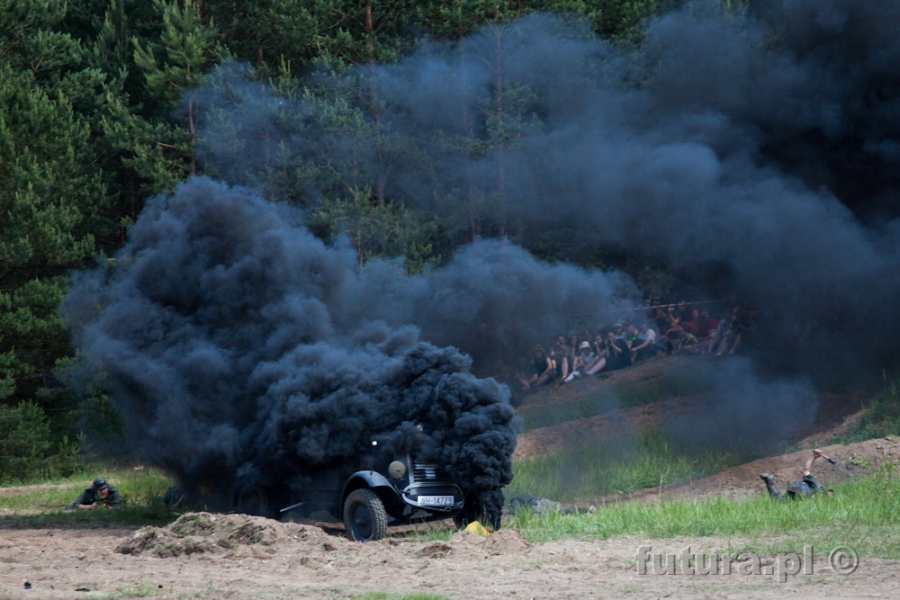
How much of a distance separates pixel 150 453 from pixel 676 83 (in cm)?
1402

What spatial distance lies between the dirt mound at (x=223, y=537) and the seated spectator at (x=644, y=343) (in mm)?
11290

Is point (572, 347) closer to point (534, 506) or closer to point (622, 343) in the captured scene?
point (622, 343)

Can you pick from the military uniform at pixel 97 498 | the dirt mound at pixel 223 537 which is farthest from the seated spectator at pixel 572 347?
the dirt mound at pixel 223 537

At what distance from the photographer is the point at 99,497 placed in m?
17.1

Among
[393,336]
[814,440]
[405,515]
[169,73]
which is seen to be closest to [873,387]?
[814,440]

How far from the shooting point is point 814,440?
17438 millimetres

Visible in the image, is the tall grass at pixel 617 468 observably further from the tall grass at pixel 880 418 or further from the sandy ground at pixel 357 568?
the sandy ground at pixel 357 568

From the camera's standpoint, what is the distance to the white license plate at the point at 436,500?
11.4m

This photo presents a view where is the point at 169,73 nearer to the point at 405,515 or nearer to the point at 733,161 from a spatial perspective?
the point at 733,161

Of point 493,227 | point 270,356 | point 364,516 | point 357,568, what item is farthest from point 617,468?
point 493,227

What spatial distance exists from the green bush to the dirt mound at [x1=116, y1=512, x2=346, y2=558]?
1470cm

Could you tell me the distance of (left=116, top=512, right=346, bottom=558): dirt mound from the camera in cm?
1051

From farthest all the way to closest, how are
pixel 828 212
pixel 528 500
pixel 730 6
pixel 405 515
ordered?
pixel 730 6, pixel 828 212, pixel 528 500, pixel 405 515

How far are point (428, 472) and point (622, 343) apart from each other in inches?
407
